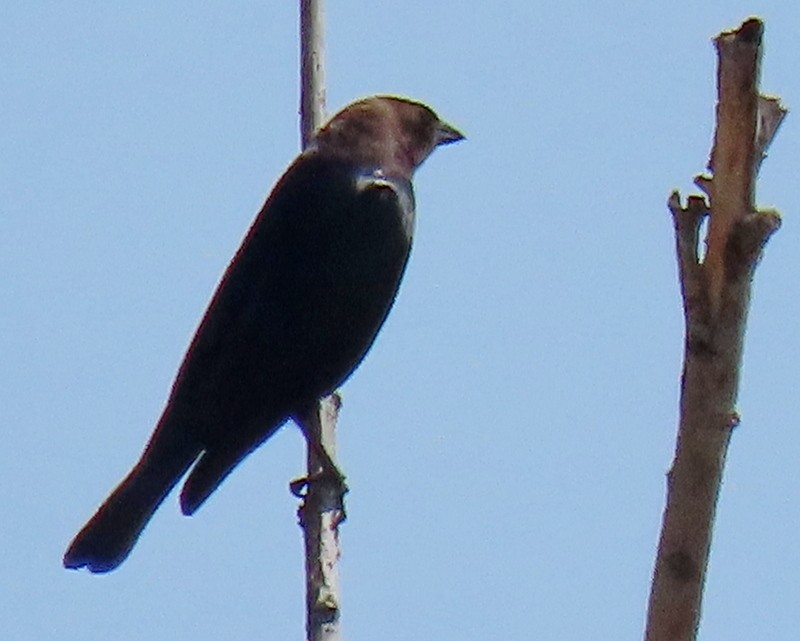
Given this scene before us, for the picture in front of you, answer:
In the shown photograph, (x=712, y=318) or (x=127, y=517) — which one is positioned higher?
(x=127, y=517)

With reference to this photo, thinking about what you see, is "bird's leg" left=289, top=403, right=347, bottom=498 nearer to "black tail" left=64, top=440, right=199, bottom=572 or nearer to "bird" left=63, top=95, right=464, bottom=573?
"bird" left=63, top=95, right=464, bottom=573

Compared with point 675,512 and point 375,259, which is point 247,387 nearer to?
point 375,259

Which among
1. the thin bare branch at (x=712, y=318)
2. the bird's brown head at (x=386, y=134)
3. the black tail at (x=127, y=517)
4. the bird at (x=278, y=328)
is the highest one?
the bird's brown head at (x=386, y=134)

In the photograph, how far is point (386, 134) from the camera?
5395 mm

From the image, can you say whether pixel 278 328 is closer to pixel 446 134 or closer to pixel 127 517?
pixel 127 517

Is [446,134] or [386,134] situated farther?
[446,134]

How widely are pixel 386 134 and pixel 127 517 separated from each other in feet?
5.23

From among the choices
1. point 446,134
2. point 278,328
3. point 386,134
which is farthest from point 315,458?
point 446,134

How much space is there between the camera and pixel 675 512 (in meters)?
1.91

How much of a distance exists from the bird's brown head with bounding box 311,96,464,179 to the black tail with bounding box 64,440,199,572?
1.09 metres

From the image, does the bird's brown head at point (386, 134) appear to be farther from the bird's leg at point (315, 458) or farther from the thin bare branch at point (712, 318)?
the thin bare branch at point (712, 318)

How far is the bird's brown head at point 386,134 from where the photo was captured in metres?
5.13

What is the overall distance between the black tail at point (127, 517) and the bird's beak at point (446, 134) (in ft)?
5.36

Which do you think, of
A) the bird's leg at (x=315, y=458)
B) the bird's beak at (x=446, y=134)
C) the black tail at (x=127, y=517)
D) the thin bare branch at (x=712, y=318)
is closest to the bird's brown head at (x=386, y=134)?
the bird's beak at (x=446, y=134)
